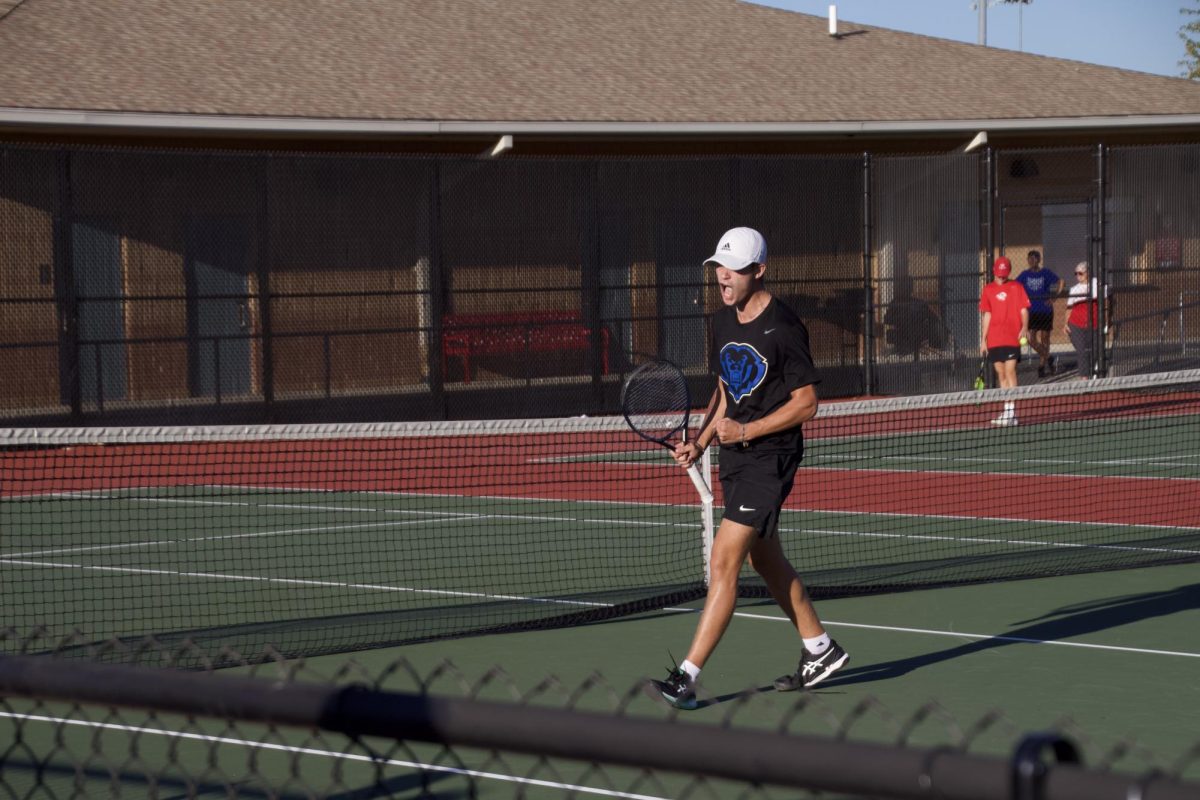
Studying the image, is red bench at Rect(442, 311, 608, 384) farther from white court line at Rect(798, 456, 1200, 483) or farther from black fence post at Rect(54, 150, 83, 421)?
white court line at Rect(798, 456, 1200, 483)

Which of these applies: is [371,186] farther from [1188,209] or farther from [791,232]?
[1188,209]

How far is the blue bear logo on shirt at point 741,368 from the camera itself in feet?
21.4

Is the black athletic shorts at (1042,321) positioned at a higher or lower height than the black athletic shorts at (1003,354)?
higher

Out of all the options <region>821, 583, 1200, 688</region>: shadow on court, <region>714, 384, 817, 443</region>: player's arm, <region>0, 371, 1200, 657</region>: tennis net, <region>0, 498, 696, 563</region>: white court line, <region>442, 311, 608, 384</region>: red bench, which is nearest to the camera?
<region>714, 384, 817, 443</region>: player's arm

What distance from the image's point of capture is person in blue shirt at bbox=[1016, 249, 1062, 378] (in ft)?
75.5

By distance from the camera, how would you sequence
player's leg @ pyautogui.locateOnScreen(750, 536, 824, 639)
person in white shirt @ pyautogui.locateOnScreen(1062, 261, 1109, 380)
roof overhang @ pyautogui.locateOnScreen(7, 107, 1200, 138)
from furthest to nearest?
person in white shirt @ pyautogui.locateOnScreen(1062, 261, 1109, 380) < roof overhang @ pyautogui.locateOnScreen(7, 107, 1200, 138) < player's leg @ pyautogui.locateOnScreen(750, 536, 824, 639)

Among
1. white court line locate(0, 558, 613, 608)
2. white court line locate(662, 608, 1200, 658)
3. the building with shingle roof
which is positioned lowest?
white court line locate(0, 558, 613, 608)

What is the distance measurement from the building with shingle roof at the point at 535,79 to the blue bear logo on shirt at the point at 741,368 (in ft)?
47.4

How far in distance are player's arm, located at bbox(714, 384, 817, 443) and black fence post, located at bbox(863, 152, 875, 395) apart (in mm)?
16101

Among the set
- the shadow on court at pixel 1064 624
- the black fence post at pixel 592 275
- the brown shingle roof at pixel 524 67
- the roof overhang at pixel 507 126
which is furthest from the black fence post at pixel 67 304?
the shadow on court at pixel 1064 624

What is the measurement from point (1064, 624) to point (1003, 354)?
11014 mm

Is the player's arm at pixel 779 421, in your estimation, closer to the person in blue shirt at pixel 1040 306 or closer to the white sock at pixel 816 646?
the white sock at pixel 816 646

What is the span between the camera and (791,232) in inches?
910

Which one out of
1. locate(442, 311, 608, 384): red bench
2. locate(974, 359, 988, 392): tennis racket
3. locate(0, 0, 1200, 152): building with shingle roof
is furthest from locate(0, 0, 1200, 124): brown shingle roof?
locate(974, 359, 988, 392): tennis racket
